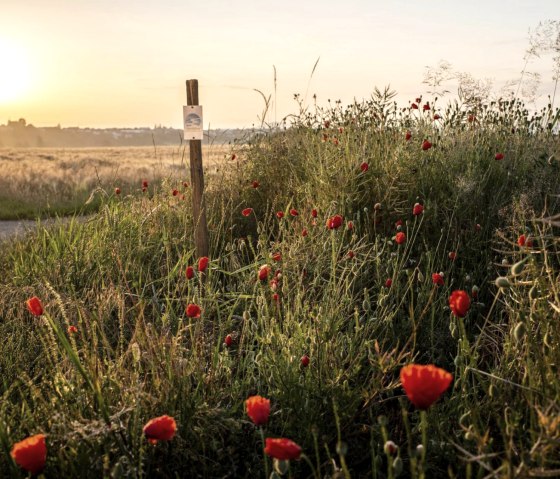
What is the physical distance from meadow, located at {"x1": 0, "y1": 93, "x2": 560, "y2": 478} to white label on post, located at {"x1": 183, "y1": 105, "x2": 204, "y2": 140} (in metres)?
0.69

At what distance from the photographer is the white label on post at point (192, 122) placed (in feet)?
17.0

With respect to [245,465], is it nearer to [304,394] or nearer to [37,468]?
[304,394]

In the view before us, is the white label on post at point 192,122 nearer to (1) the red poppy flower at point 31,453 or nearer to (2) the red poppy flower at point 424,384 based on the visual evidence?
(1) the red poppy flower at point 31,453

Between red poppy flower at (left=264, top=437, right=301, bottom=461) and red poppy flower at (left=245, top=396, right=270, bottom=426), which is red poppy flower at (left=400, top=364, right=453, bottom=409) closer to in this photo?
red poppy flower at (left=264, top=437, right=301, bottom=461)

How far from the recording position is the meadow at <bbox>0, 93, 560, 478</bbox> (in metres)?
2.24

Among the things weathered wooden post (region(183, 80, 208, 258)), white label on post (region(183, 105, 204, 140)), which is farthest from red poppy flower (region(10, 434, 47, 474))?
white label on post (region(183, 105, 204, 140))

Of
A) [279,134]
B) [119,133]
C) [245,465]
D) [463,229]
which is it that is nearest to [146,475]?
[245,465]

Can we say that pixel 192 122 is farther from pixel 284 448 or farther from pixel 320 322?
pixel 284 448

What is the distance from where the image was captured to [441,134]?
20.3ft

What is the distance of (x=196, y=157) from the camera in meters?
5.36

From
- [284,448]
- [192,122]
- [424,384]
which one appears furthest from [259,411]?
[192,122]

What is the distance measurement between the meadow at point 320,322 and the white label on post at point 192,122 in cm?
69

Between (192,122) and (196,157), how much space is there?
311 mm

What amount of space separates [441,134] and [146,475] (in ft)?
15.8
